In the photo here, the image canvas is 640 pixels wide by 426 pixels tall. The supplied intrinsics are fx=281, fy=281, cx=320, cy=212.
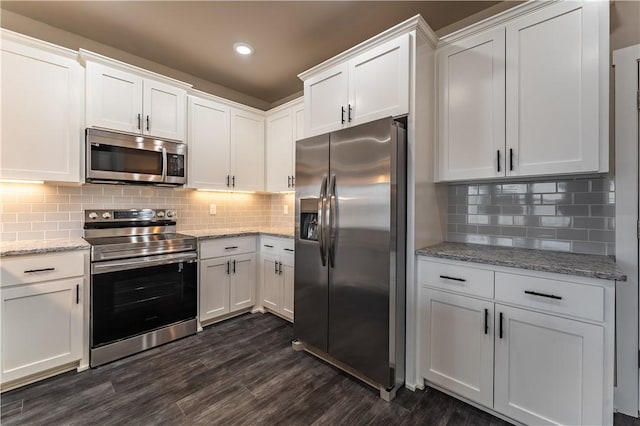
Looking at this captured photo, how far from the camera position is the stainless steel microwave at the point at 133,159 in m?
2.38

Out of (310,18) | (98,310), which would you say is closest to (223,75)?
(310,18)

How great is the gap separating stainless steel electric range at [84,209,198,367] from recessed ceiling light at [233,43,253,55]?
1.87 m

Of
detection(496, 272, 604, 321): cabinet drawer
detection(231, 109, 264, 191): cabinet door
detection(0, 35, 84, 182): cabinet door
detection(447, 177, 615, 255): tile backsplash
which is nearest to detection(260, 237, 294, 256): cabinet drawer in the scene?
detection(231, 109, 264, 191): cabinet door

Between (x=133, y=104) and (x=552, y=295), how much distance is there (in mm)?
3434

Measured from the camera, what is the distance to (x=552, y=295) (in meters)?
1.49

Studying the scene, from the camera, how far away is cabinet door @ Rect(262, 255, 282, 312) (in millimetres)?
3098

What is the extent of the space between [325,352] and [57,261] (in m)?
2.09

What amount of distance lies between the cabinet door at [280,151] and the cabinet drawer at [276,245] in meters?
0.66

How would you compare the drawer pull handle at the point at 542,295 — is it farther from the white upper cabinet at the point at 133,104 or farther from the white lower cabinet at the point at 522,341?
the white upper cabinet at the point at 133,104

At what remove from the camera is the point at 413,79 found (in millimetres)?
1924

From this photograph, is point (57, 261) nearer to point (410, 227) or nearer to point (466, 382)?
point (410, 227)

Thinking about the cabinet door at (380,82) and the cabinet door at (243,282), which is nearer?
the cabinet door at (380,82)

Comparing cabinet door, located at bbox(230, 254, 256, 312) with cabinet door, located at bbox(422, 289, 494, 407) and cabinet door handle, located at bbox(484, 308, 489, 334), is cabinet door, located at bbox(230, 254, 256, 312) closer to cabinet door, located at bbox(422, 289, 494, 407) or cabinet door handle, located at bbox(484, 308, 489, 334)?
cabinet door, located at bbox(422, 289, 494, 407)

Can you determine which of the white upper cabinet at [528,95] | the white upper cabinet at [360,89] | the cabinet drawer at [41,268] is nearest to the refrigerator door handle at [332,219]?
the white upper cabinet at [360,89]
